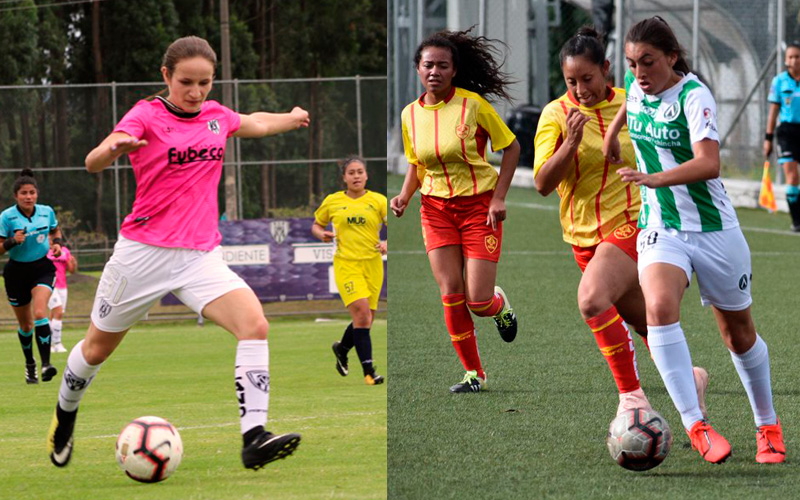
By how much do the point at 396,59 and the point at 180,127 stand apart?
21.8 meters

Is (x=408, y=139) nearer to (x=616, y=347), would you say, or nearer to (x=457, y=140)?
(x=457, y=140)

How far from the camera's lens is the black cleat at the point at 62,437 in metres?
5.99

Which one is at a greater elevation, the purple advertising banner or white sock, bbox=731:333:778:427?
white sock, bbox=731:333:778:427

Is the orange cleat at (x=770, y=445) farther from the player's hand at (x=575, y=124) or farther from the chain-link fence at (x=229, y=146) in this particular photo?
the chain-link fence at (x=229, y=146)

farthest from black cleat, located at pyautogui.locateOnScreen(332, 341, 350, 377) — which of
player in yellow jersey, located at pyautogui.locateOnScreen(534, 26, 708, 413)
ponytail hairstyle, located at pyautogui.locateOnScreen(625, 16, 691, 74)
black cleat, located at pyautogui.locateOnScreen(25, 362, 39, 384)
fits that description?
ponytail hairstyle, located at pyautogui.locateOnScreen(625, 16, 691, 74)

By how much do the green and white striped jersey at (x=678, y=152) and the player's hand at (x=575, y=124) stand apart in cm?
22

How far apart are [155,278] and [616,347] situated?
1.97 metres

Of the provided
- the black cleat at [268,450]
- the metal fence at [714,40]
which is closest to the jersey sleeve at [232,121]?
the black cleat at [268,450]

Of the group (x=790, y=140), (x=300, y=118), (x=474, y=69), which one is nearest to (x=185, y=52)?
(x=300, y=118)

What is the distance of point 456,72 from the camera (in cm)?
757

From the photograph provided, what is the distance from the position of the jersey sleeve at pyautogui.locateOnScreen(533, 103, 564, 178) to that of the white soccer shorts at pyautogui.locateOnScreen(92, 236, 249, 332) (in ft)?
4.93

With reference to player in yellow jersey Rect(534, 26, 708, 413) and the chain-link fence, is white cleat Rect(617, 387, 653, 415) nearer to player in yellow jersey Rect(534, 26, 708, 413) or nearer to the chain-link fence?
player in yellow jersey Rect(534, 26, 708, 413)

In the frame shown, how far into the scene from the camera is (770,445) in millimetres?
5387

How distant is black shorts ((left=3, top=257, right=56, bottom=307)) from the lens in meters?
11.1
